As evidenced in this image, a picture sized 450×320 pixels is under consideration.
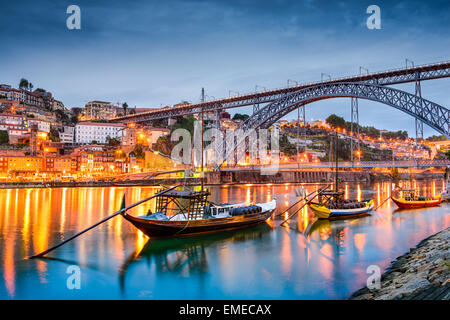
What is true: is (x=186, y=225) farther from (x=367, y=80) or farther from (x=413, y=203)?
(x=367, y=80)

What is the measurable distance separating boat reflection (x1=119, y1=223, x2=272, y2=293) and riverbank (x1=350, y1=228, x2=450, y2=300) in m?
5.16

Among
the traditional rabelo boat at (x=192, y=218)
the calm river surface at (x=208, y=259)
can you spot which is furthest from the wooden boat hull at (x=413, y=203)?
the traditional rabelo boat at (x=192, y=218)

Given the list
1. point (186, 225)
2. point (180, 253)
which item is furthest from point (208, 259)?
point (186, 225)

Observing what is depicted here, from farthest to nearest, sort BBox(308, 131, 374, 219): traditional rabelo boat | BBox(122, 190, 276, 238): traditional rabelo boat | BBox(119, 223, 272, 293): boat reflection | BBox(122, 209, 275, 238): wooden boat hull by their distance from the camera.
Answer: BBox(308, 131, 374, 219): traditional rabelo boat < BBox(122, 190, 276, 238): traditional rabelo boat < BBox(122, 209, 275, 238): wooden boat hull < BBox(119, 223, 272, 293): boat reflection

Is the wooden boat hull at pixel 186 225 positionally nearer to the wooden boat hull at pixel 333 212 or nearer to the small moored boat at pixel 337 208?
the wooden boat hull at pixel 333 212

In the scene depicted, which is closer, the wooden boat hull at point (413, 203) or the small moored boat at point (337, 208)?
the small moored boat at point (337, 208)

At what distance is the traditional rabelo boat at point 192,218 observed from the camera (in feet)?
45.1

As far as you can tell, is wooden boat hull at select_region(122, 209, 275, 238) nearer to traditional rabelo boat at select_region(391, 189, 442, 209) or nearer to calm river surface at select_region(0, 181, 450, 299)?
calm river surface at select_region(0, 181, 450, 299)

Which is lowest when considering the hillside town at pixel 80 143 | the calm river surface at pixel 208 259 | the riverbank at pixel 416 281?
the calm river surface at pixel 208 259

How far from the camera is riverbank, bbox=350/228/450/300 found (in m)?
6.62

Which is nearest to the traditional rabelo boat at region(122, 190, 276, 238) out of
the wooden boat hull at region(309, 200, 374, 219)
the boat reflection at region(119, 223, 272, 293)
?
the boat reflection at region(119, 223, 272, 293)

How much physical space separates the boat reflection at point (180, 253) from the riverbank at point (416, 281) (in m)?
5.16
